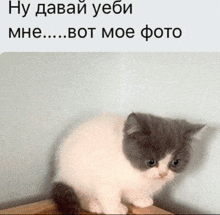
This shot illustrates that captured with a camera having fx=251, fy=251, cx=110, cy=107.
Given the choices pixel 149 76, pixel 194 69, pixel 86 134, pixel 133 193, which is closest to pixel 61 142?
pixel 86 134

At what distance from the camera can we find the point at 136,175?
955mm

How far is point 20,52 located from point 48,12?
8.6 inches

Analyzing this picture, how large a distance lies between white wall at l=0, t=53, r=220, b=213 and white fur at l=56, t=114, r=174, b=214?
154 millimetres

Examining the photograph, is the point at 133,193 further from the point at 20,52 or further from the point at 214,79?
the point at 20,52

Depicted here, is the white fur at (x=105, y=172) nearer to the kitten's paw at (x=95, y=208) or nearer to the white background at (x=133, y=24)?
the kitten's paw at (x=95, y=208)

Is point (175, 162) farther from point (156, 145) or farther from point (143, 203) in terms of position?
point (143, 203)

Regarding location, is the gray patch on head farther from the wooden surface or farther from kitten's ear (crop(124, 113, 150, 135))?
the wooden surface

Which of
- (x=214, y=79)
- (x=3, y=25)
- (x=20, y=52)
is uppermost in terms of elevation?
(x=3, y=25)

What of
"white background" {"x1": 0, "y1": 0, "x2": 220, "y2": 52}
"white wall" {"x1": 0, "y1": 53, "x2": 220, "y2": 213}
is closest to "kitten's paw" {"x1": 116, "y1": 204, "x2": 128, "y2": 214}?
"white wall" {"x1": 0, "y1": 53, "x2": 220, "y2": 213}

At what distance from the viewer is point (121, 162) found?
963 mm

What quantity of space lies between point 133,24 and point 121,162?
2.12 ft

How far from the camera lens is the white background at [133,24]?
3.34ft

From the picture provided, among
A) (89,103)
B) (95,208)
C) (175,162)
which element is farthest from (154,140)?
(89,103)

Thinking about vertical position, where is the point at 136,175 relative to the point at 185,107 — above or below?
below
